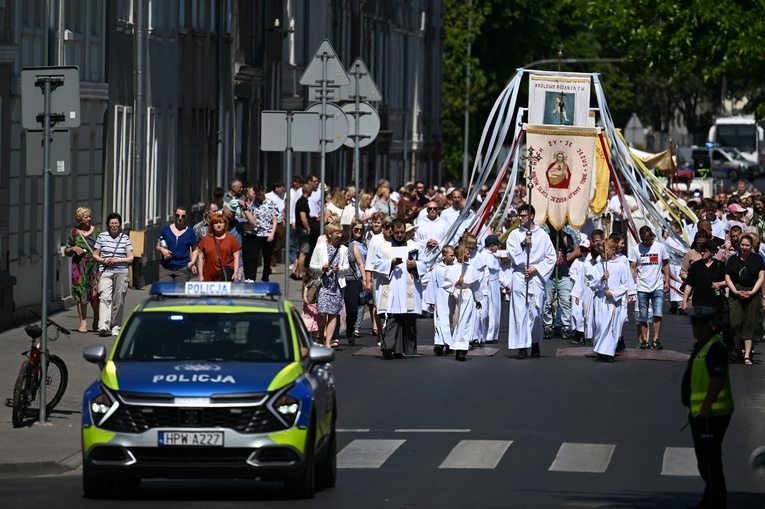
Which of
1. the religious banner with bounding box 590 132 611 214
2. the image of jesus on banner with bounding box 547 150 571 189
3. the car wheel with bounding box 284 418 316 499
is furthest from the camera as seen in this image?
the religious banner with bounding box 590 132 611 214

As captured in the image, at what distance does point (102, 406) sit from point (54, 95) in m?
5.31

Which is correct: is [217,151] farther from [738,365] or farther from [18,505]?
[18,505]

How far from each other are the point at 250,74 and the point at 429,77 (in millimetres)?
32899

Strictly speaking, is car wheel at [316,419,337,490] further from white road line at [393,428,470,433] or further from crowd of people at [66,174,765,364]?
crowd of people at [66,174,765,364]

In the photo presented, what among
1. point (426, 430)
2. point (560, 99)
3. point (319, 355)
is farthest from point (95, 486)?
point (560, 99)

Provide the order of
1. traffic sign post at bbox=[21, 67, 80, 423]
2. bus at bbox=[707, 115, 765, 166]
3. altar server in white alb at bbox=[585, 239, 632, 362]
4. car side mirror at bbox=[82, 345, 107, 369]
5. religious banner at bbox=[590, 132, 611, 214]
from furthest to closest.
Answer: bus at bbox=[707, 115, 765, 166]
religious banner at bbox=[590, 132, 611, 214]
altar server in white alb at bbox=[585, 239, 632, 362]
traffic sign post at bbox=[21, 67, 80, 423]
car side mirror at bbox=[82, 345, 107, 369]

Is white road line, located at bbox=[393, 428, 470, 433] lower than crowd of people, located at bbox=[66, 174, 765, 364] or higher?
lower

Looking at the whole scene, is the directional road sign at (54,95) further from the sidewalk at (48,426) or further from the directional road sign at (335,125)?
the directional road sign at (335,125)

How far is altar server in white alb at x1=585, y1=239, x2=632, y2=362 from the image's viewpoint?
83.7 feet

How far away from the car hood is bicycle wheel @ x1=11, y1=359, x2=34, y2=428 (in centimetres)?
388

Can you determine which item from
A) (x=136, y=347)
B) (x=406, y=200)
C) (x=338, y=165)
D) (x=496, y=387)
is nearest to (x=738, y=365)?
(x=496, y=387)

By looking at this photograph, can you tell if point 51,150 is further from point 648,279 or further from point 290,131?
point 648,279

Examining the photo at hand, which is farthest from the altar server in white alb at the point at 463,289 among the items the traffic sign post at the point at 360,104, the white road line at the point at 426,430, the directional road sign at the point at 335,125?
the white road line at the point at 426,430

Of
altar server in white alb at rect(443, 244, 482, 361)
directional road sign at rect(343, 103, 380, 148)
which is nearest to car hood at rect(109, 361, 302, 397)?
altar server in white alb at rect(443, 244, 482, 361)
